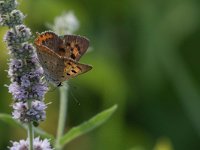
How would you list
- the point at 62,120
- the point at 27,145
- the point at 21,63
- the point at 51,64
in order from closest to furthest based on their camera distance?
the point at 21,63, the point at 27,145, the point at 51,64, the point at 62,120

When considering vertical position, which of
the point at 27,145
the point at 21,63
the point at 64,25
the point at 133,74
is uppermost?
the point at 133,74

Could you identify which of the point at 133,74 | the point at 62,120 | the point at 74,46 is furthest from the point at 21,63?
the point at 133,74

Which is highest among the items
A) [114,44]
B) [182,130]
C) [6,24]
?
[114,44]

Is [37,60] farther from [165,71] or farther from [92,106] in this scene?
[165,71]

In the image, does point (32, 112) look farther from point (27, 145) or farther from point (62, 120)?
point (62, 120)

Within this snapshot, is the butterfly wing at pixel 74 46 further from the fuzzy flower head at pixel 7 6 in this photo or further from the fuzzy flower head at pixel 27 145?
the fuzzy flower head at pixel 27 145

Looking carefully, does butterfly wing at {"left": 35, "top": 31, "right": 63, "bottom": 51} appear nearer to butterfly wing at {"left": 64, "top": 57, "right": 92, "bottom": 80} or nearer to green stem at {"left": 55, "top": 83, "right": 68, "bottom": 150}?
butterfly wing at {"left": 64, "top": 57, "right": 92, "bottom": 80}

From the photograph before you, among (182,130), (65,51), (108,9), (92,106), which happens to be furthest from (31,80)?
(108,9)
